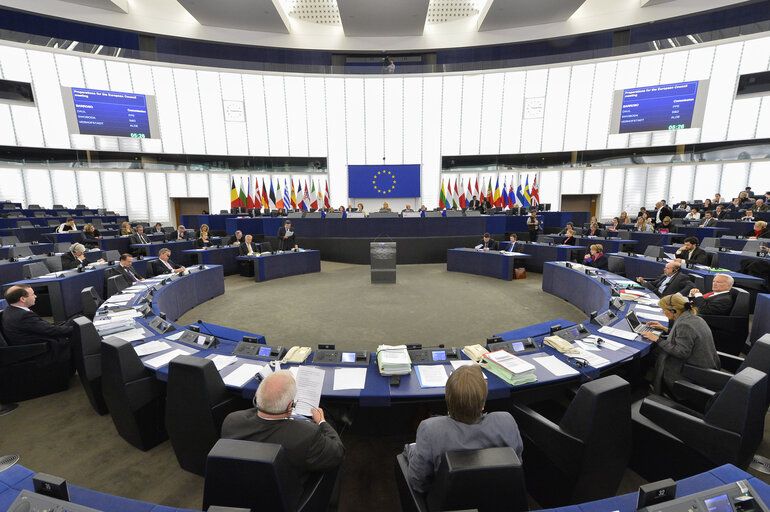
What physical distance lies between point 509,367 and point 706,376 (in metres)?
1.71

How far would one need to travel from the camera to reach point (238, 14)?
1528 cm

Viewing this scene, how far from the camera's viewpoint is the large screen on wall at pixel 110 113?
14.6 meters

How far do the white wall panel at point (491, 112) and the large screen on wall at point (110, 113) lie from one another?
666 inches

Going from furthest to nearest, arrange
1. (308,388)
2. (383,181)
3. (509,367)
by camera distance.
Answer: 1. (383,181)
2. (509,367)
3. (308,388)

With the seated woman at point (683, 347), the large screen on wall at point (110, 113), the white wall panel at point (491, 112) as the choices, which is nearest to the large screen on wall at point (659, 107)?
the white wall panel at point (491, 112)

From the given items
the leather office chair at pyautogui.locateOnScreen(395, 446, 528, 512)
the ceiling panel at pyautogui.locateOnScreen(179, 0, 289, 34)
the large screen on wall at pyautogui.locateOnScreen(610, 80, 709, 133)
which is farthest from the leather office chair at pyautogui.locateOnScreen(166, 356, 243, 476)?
the large screen on wall at pyautogui.locateOnScreen(610, 80, 709, 133)

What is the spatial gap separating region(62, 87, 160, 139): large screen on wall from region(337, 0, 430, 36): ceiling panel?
34.5ft

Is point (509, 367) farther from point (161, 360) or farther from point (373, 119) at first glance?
point (373, 119)

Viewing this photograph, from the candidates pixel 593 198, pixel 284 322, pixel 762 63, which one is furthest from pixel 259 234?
pixel 762 63

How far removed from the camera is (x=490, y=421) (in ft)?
5.23

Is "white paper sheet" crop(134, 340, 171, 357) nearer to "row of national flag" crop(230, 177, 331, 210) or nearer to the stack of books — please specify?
the stack of books

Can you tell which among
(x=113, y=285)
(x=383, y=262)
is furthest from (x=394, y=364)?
(x=383, y=262)

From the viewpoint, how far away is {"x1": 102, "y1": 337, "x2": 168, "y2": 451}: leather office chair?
8.70ft

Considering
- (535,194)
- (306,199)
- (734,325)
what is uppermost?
(535,194)
